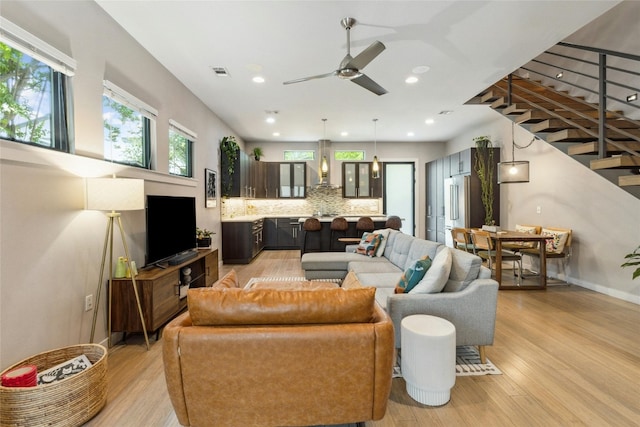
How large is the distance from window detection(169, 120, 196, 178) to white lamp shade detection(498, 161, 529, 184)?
5.13 meters

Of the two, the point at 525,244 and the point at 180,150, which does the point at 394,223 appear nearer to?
the point at 525,244

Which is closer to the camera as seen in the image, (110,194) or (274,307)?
(274,307)

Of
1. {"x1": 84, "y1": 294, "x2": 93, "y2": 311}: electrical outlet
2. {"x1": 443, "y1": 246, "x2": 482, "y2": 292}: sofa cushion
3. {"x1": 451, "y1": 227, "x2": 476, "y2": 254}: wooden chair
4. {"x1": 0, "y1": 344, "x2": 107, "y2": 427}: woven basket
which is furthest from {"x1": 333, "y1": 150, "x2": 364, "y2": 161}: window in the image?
{"x1": 0, "y1": 344, "x2": 107, "y2": 427}: woven basket

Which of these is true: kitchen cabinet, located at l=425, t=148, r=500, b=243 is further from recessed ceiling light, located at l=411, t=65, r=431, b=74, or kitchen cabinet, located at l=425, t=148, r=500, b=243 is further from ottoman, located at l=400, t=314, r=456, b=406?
ottoman, located at l=400, t=314, r=456, b=406

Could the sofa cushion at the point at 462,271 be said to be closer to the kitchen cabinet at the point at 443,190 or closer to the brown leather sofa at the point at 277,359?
the brown leather sofa at the point at 277,359

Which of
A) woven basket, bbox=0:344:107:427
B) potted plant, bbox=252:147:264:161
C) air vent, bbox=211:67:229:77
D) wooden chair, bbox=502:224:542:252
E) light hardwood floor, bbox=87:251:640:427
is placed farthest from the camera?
potted plant, bbox=252:147:264:161

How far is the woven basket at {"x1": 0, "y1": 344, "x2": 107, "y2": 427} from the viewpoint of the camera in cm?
168

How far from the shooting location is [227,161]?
664cm

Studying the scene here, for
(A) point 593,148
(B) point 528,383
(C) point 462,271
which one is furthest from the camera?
(A) point 593,148

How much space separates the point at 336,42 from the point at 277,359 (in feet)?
10.5

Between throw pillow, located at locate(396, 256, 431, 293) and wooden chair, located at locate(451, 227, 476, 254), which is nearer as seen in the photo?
throw pillow, located at locate(396, 256, 431, 293)

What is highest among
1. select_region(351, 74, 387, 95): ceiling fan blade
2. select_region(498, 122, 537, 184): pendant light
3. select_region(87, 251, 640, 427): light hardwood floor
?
select_region(351, 74, 387, 95): ceiling fan blade

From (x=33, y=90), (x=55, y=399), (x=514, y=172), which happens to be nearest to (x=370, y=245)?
(x=514, y=172)

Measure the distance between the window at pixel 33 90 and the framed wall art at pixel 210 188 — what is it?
3049 mm
